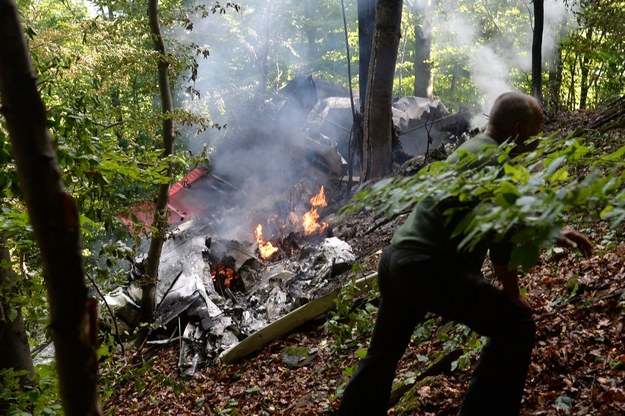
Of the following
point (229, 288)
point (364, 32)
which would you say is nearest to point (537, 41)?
point (364, 32)

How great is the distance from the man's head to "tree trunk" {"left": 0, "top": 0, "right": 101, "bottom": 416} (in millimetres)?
2801

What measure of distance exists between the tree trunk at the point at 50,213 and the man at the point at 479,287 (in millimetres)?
2212

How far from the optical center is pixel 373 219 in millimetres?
12594

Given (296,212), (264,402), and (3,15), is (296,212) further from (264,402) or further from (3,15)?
(3,15)

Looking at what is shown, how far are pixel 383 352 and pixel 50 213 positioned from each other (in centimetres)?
280

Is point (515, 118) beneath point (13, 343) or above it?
above

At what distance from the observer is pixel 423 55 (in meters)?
30.8

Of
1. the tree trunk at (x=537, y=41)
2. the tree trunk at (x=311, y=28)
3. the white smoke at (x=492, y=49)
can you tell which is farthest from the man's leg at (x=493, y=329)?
the tree trunk at (x=311, y=28)

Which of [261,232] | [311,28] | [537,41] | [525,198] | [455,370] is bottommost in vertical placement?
[261,232]

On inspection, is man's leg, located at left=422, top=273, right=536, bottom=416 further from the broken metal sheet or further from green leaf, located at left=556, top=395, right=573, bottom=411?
the broken metal sheet

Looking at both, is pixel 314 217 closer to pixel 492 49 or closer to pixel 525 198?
pixel 525 198

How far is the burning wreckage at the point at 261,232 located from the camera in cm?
939

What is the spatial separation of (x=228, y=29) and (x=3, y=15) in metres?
44.2

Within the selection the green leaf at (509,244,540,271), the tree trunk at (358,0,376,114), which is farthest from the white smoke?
the green leaf at (509,244,540,271)
